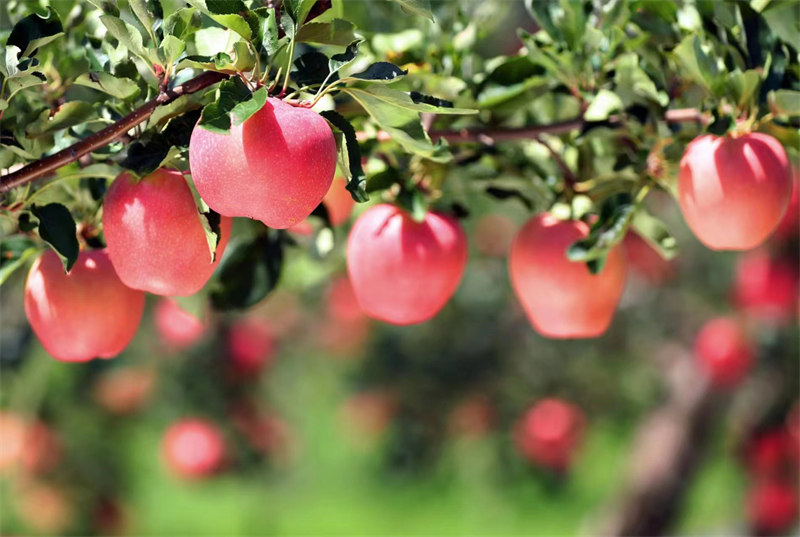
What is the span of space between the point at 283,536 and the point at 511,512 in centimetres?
85

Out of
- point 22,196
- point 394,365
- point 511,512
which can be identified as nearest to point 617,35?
point 22,196

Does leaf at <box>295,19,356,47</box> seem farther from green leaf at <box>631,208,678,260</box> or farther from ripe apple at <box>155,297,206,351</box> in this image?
ripe apple at <box>155,297,206,351</box>

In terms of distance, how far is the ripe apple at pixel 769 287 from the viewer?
2.36 metres

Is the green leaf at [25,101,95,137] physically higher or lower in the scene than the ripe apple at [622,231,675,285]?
higher

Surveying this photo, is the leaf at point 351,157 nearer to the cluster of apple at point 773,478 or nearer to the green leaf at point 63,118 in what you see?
the green leaf at point 63,118

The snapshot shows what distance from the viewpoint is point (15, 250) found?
32.0 inches

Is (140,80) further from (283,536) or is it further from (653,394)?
(283,536)

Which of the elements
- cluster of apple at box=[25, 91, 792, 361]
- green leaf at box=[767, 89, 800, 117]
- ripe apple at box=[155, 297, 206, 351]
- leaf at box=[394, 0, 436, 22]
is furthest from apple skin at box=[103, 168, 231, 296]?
ripe apple at box=[155, 297, 206, 351]

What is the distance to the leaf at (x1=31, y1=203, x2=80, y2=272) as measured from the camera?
2.29 ft

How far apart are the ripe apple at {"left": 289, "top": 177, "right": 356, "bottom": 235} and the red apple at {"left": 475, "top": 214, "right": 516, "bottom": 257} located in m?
1.65

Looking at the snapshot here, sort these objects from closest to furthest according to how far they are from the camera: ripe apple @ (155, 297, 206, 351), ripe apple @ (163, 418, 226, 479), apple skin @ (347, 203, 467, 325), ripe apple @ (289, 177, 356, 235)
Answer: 1. apple skin @ (347, 203, 467, 325)
2. ripe apple @ (289, 177, 356, 235)
3. ripe apple @ (155, 297, 206, 351)
4. ripe apple @ (163, 418, 226, 479)

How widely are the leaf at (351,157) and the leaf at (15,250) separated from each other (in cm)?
30

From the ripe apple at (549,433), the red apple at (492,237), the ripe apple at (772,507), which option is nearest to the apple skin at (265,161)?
the red apple at (492,237)

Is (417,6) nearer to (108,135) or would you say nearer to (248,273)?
(108,135)
